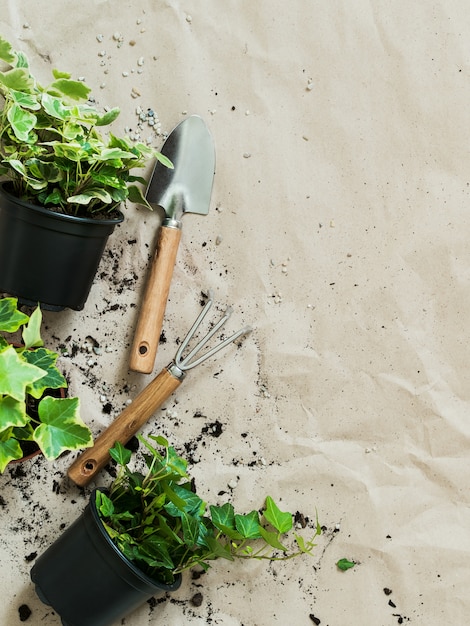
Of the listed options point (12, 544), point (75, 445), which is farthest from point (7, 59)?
point (12, 544)

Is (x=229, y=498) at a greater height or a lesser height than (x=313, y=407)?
lesser

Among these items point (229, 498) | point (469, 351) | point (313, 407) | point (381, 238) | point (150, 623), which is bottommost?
point (150, 623)

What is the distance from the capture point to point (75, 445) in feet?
2.99

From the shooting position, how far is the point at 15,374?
2.81ft

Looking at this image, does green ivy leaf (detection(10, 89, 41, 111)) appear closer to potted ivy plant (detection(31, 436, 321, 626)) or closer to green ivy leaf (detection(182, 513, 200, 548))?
potted ivy plant (detection(31, 436, 321, 626))

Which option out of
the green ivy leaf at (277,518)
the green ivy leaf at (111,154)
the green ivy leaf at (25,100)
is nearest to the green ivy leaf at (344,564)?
the green ivy leaf at (277,518)

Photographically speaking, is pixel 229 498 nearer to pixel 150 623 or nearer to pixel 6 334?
pixel 150 623

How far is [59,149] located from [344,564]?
84cm

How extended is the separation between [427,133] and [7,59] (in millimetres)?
718

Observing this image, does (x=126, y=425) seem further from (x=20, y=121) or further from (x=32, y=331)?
(x=20, y=121)

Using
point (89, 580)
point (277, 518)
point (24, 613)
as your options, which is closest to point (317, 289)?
point (277, 518)

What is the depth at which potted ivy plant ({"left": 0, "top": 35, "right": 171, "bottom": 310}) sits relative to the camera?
95cm

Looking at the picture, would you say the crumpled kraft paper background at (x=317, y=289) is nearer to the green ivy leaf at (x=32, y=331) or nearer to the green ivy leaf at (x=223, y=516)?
the green ivy leaf at (x=223, y=516)

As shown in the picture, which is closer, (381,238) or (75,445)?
(75,445)
